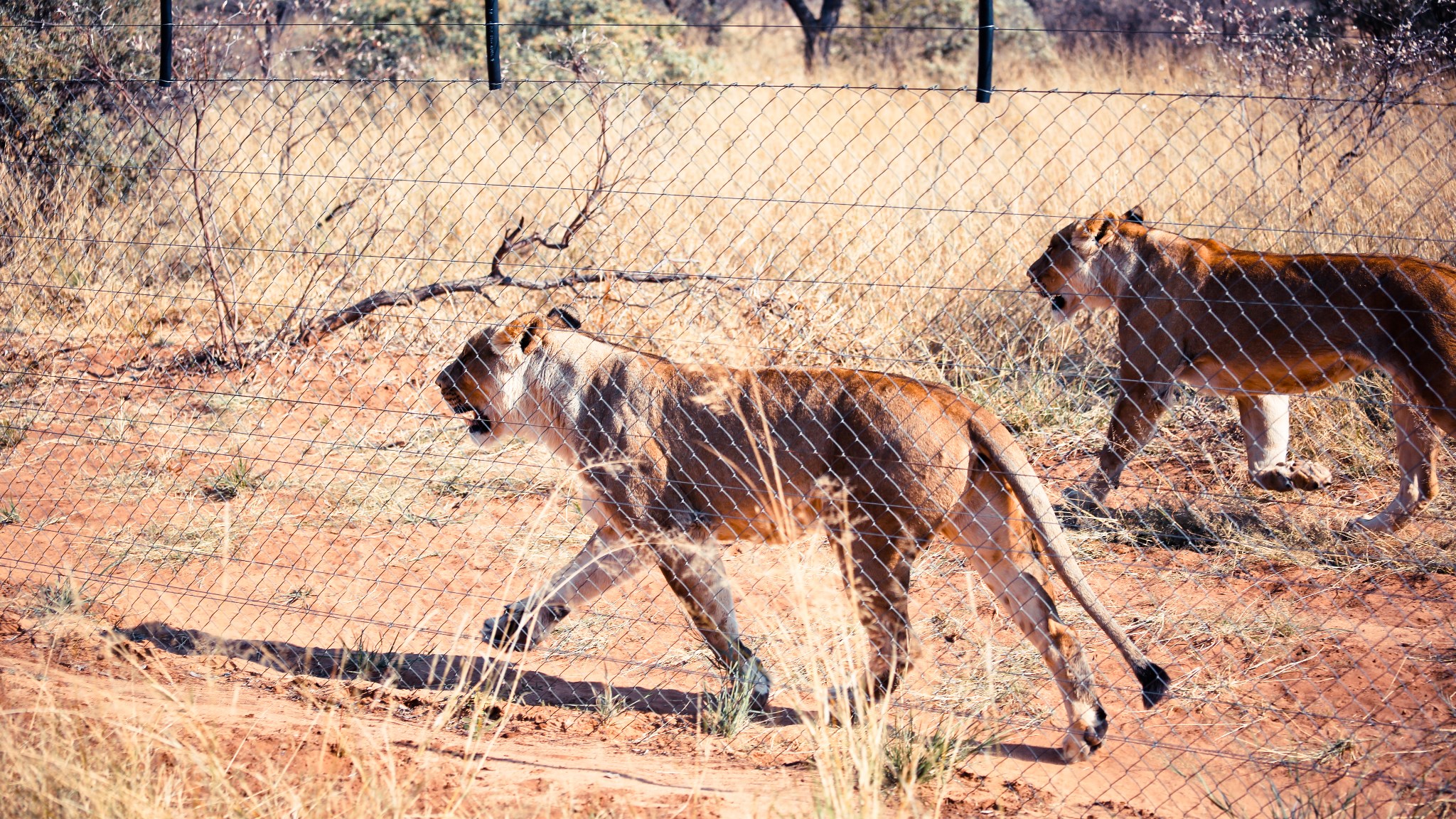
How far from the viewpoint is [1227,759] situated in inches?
149

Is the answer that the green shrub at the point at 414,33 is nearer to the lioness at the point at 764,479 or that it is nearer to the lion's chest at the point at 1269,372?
the lioness at the point at 764,479

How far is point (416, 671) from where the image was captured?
14.5 feet

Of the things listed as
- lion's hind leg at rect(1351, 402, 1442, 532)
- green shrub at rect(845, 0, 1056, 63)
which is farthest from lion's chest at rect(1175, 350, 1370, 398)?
green shrub at rect(845, 0, 1056, 63)

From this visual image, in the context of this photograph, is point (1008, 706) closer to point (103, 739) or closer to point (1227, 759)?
point (1227, 759)

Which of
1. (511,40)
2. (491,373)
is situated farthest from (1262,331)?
(511,40)

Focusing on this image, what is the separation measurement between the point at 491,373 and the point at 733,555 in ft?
5.14

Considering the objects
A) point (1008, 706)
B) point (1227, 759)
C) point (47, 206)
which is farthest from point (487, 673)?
point (47, 206)

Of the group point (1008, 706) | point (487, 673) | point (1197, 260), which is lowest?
point (1008, 706)

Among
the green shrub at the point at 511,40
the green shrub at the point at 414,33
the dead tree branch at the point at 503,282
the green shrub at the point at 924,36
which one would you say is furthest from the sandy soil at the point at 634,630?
the green shrub at the point at 924,36

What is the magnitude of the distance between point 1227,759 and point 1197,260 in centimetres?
285

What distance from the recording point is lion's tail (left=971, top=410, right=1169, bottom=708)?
11.7 feet

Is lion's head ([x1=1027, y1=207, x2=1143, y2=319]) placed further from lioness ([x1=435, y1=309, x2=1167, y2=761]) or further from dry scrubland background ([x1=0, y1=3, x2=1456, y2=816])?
lioness ([x1=435, y1=309, x2=1167, y2=761])

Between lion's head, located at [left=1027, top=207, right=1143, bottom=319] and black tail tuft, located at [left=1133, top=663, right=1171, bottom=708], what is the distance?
8.80ft

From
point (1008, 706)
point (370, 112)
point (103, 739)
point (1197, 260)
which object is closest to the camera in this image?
point (103, 739)
